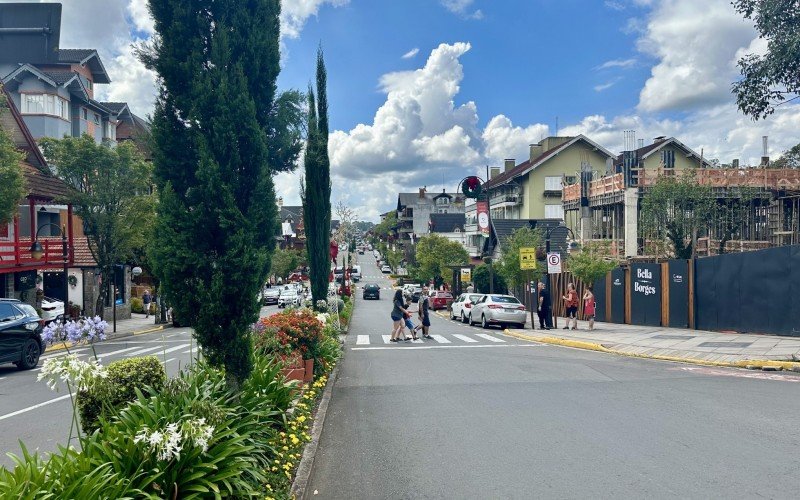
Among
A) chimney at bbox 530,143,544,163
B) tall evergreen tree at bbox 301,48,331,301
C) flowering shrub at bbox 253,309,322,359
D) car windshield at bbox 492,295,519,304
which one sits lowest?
car windshield at bbox 492,295,519,304

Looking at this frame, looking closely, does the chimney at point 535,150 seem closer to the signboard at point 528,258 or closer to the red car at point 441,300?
the red car at point 441,300

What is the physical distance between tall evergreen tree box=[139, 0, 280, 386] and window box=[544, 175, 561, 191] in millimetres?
53505

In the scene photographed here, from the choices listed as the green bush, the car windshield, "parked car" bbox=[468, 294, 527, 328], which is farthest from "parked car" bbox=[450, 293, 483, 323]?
the green bush

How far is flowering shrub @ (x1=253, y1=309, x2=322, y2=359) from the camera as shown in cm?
1004

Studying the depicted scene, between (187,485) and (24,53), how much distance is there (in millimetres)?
45463

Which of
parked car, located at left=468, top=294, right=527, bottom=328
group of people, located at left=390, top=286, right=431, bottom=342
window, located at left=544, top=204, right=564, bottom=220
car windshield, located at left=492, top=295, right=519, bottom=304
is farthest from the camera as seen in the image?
window, located at left=544, top=204, right=564, bottom=220

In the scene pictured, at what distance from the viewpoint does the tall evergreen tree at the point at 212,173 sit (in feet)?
21.6

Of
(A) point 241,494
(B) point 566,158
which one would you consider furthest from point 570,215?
(A) point 241,494

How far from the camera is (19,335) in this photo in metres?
16.0

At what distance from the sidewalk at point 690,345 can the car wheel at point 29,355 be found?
47.4 feet

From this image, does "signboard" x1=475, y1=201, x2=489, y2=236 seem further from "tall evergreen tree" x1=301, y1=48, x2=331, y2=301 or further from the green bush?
the green bush

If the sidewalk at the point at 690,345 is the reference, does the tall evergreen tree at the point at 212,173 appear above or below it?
above

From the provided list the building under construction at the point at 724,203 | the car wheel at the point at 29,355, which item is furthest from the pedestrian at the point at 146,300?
the building under construction at the point at 724,203

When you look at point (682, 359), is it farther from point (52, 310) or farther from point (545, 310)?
point (52, 310)
